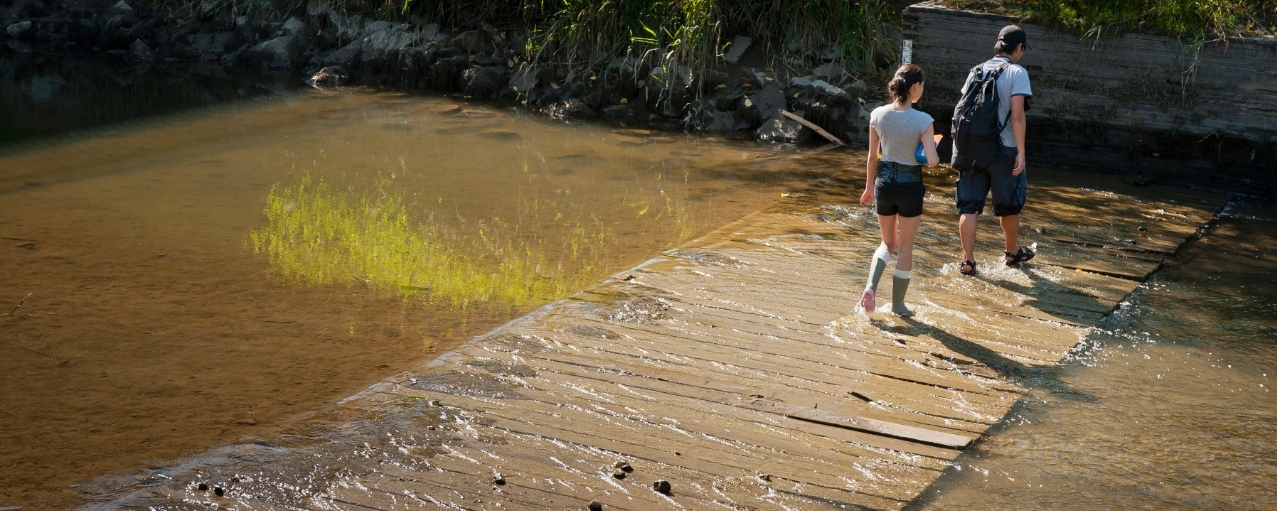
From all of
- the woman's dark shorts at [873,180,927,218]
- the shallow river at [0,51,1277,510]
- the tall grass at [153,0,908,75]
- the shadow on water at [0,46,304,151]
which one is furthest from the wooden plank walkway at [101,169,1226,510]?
the shadow on water at [0,46,304,151]

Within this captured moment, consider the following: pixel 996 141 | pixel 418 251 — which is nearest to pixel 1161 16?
pixel 996 141

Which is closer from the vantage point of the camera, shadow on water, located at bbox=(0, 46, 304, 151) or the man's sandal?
the man's sandal

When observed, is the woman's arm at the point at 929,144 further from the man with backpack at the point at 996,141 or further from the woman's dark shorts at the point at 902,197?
the man with backpack at the point at 996,141

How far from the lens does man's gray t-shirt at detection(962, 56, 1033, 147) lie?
7.33m

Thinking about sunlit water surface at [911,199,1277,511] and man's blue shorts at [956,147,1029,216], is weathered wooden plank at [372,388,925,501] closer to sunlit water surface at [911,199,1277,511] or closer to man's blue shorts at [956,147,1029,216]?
sunlit water surface at [911,199,1277,511]

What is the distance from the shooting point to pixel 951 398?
5.85 meters

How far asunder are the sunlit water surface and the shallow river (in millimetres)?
16

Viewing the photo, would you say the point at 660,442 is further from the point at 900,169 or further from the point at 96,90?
the point at 96,90

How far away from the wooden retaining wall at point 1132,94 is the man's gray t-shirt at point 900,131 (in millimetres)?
5529

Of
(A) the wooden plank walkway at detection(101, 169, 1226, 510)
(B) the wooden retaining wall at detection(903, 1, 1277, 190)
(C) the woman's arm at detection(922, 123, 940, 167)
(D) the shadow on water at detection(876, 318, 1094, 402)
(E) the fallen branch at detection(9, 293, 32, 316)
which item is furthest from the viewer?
(B) the wooden retaining wall at detection(903, 1, 1277, 190)

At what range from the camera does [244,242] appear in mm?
8836

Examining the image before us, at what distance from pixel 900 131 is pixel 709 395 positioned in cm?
196

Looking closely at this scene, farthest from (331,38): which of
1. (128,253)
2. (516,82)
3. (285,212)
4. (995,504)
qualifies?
(995,504)

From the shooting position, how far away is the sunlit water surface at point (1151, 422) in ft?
16.1
